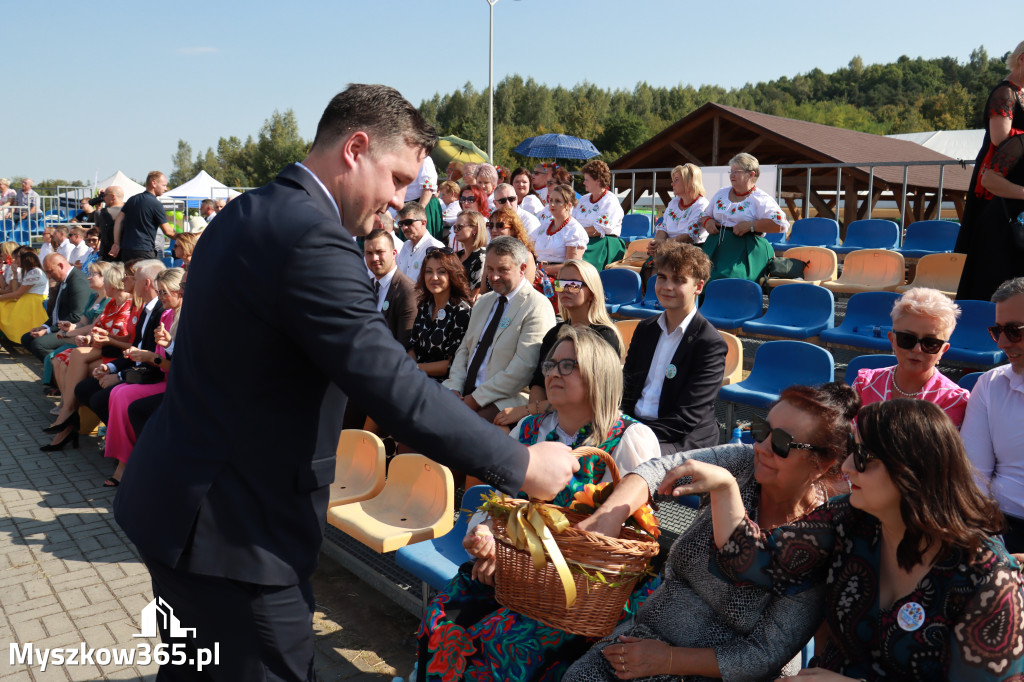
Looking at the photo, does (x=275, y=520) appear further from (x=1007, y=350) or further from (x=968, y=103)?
(x=968, y=103)

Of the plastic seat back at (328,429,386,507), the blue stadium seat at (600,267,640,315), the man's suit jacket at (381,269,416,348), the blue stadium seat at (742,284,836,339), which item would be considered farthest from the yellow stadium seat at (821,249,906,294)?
the plastic seat back at (328,429,386,507)

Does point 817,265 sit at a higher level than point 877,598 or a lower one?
higher

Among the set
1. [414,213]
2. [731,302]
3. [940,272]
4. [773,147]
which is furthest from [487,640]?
[773,147]

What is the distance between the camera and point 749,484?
96.7 inches

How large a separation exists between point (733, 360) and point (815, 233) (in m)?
4.48

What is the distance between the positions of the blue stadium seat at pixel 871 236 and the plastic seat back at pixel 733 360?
367cm

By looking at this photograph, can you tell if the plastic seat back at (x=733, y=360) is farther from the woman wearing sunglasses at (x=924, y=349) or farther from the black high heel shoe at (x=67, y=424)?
the black high heel shoe at (x=67, y=424)

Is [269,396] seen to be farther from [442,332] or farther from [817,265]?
[817,265]

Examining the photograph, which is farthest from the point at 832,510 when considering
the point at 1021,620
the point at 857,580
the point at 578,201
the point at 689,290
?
the point at 578,201

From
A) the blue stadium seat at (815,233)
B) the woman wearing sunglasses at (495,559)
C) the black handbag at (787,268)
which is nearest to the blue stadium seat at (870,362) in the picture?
the woman wearing sunglasses at (495,559)

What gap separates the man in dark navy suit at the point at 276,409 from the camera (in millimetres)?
1654

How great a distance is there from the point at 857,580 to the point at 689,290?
2326mm

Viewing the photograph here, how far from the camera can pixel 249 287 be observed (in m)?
1.65

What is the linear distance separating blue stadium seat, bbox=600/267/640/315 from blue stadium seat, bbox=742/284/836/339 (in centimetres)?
142
